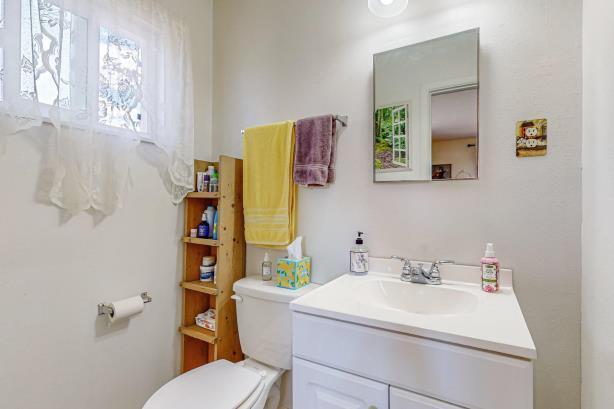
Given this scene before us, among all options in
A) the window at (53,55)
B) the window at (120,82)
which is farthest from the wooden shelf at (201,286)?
the window at (53,55)

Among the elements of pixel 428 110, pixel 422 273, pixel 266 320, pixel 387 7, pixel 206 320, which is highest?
pixel 387 7

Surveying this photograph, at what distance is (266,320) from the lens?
4.33 feet

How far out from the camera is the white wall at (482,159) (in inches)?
37.4

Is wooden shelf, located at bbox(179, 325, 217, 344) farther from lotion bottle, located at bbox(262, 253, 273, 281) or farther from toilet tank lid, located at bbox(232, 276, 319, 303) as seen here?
lotion bottle, located at bbox(262, 253, 273, 281)

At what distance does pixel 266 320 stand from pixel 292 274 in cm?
24

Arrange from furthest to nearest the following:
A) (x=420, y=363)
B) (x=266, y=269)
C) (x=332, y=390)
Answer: (x=266, y=269), (x=332, y=390), (x=420, y=363)

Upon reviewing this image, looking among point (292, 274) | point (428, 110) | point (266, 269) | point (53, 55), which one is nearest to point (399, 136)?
point (428, 110)

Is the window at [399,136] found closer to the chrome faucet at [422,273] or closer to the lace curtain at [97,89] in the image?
the chrome faucet at [422,273]

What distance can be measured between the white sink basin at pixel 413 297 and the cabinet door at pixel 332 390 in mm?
250

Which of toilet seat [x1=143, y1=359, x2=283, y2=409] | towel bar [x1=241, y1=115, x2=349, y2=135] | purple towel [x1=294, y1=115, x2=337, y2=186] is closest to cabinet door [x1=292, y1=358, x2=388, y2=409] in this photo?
toilet seat [x1=143, y1=359, x2=283, y2=409]

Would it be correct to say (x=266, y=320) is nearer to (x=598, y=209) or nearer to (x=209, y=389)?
(x=209, y=389)

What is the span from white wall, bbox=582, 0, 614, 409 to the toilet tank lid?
36.5 inches

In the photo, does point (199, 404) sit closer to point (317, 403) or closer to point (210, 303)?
point (317, 403)

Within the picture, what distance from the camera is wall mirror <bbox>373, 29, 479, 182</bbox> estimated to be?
1082 mm
